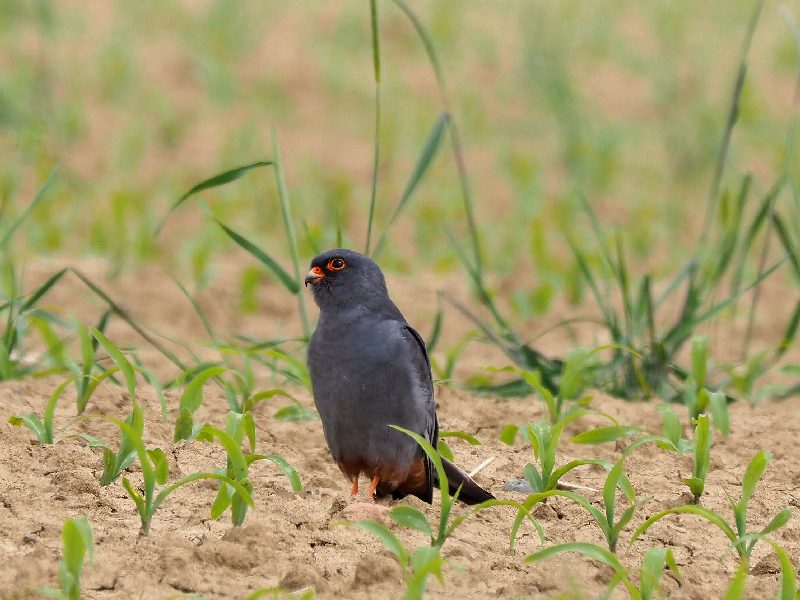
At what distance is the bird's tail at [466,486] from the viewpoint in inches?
136

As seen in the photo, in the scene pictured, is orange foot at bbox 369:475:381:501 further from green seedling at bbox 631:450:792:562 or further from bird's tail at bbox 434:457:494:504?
green seedling at bbox 631:450:792:562

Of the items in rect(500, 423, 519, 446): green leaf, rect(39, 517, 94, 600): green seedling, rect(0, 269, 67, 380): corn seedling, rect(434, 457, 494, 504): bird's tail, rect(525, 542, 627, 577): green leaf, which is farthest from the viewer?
rect(0, 269, 67, 380): corn seedling

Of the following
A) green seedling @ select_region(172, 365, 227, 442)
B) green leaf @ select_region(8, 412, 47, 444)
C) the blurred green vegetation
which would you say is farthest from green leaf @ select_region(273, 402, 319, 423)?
the blurred green vegetation

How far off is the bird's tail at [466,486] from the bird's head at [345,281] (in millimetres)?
551

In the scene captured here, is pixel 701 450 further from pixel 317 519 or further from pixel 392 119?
pixel 392 119

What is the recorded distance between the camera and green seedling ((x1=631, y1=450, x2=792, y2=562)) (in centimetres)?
306

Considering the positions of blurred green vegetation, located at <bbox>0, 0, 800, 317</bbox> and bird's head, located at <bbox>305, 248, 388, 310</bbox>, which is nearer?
bird's head, located at <bbox>305, 248, 388, 310</bbox>

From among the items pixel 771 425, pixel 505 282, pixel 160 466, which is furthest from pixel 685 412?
pixel 505 282

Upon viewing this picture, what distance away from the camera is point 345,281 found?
374cm

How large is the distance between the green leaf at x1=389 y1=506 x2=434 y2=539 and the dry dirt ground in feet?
0.24

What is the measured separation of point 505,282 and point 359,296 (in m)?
Result: 3.95

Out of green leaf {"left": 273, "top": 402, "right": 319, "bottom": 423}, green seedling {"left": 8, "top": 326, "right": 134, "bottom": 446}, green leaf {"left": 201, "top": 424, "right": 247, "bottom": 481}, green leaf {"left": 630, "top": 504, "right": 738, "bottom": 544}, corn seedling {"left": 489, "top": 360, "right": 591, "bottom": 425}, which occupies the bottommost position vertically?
green leaf {"left": 630, "top": 504, "right": 738, "bottom": 544}

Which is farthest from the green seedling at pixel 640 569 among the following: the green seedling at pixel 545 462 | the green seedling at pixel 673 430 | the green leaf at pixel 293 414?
the green leaf at pixel 293 414

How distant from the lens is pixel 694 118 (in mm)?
11070
